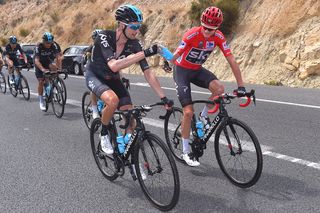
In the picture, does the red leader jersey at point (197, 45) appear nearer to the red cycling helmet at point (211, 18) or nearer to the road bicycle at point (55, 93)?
the red cycling helmet at point (211, 18)

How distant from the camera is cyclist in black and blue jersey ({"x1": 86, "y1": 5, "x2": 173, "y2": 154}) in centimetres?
413

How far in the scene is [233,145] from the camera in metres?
4.61

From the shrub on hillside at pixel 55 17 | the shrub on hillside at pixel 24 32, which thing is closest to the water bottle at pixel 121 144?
the shrub on hillside at pixel 55 17

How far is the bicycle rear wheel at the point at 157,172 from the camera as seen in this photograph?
12.5 feet

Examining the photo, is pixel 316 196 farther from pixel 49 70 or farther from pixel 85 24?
pixel 85 24

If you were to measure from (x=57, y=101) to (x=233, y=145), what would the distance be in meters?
5.70

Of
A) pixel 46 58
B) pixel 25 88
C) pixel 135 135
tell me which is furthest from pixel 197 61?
pixel 25 88

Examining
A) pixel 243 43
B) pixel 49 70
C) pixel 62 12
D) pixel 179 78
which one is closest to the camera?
pixel 179 78

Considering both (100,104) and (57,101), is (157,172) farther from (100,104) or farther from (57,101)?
(57,101)

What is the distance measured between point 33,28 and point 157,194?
47114mm

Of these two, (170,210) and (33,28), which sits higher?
(170,210)

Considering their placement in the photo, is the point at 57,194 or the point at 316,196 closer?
the point at 316,196

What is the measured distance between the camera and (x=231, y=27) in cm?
1933

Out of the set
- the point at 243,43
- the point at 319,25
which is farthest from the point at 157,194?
the point at 243,43
